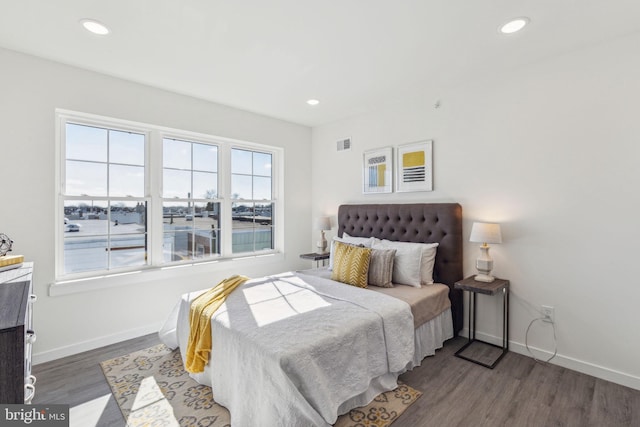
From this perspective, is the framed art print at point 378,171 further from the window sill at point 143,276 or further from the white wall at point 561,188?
the window sill at point 143,276

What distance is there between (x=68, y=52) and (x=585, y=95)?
4283 millimetres

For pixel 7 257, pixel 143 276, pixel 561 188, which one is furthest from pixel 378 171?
pixel 7 257

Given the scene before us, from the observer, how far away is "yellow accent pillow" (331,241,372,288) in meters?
2.87

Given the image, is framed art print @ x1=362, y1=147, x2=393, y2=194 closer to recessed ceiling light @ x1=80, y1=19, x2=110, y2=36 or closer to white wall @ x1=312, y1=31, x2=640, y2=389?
white wall @ x1=312, y1=31, x2=640, y2=389

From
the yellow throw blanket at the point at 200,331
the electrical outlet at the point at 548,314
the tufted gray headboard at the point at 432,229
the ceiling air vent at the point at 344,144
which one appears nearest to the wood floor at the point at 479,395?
the electrical outlet at the point at 548,314

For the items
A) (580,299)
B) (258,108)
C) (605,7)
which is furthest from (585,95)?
(258,108)

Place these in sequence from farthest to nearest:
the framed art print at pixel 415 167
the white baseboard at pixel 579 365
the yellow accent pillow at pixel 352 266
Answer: the framed art print at pixel 415 167 → the yellow accent pillow at pixel 352 266 → the white baseboard at pixel 579 365

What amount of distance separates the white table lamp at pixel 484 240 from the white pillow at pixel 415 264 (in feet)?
1.36

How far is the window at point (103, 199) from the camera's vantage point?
2.91 m

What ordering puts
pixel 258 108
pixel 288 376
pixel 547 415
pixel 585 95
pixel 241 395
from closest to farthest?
pixel 288 376, pixel 241 395, pixel 547 415, pixel 585 95, pixel 258 108

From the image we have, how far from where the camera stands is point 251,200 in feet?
13.9

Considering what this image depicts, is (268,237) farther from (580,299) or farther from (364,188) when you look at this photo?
(580,299)

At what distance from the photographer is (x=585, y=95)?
7.93ft

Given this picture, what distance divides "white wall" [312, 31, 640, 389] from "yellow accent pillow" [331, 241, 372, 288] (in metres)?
1.09
